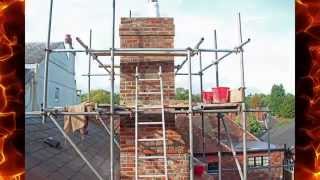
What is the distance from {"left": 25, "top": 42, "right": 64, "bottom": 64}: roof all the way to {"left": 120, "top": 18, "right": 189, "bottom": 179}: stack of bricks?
9.53 meters

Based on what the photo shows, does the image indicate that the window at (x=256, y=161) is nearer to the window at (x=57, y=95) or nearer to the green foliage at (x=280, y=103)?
the window at (x=57, y=95)

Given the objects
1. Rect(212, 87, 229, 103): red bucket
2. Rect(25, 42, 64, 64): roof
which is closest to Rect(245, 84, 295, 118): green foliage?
Rect(25, 42, 64, 64): roof

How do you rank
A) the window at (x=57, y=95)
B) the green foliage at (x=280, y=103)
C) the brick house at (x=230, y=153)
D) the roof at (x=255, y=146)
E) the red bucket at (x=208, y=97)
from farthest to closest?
the green foliage at (x=280, y=103) → the window at (x=57, y=95) → the roof at (x=255, y=146) → the brick house at (x=230, y=153) → the red bucket at (x=208, y=97)

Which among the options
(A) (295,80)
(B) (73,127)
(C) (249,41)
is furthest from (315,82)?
(B) (73,127)

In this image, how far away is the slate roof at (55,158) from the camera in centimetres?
516

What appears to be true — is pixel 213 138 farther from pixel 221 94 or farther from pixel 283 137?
pixel 221 94

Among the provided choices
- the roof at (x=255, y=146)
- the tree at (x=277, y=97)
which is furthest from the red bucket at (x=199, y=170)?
the tree at (x=277, y=97)

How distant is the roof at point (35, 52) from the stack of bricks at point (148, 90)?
31.3ft

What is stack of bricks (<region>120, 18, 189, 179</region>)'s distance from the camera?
5.40 m

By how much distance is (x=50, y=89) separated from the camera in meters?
16.8

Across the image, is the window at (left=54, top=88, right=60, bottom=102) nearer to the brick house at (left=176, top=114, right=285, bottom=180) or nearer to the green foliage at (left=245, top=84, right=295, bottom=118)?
the brick house at (left=176, top=114, right=285, bottom=180)

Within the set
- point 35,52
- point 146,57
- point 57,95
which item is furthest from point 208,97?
point 57,95

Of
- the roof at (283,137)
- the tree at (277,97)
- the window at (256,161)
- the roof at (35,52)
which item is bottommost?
the window at (256,161)

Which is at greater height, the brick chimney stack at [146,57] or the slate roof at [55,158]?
the brick chimney stack at [146,57]
